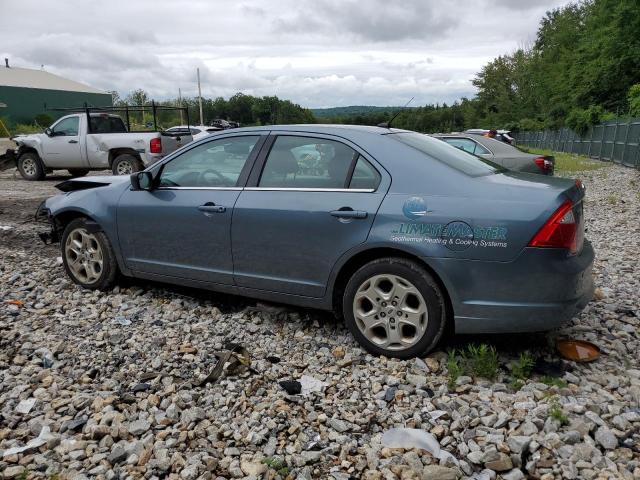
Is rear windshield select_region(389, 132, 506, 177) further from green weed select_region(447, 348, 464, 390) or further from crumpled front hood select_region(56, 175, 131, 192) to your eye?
crumpled front hood select_region(56, 175, 131, 192)

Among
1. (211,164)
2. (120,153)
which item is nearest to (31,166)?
(120,153)

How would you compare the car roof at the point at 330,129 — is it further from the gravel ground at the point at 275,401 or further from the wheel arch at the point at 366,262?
the gravel ground at the point at 275,401

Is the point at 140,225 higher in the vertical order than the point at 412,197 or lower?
lower

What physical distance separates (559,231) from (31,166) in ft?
51.1

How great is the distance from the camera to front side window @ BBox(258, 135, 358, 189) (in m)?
4.07

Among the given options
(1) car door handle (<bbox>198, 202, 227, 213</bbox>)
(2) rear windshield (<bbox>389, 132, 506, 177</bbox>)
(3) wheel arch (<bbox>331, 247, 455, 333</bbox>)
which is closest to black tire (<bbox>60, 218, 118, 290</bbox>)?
(1) car door handle (<bbox>198, 202, 227, 213</bbox>)

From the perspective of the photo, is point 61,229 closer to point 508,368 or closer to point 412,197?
point 412,197

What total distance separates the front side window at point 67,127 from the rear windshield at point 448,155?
12.3m

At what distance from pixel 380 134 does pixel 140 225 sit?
2295 millimetres

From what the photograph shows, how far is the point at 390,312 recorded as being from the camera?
3.79 meters

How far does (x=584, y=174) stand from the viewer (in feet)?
63.4

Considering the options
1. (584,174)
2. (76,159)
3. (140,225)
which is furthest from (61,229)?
(584,174)

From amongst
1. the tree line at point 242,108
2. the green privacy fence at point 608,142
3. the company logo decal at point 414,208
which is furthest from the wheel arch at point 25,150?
the tree line at point 242,108

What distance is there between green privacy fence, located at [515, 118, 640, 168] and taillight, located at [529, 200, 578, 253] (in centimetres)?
1958
